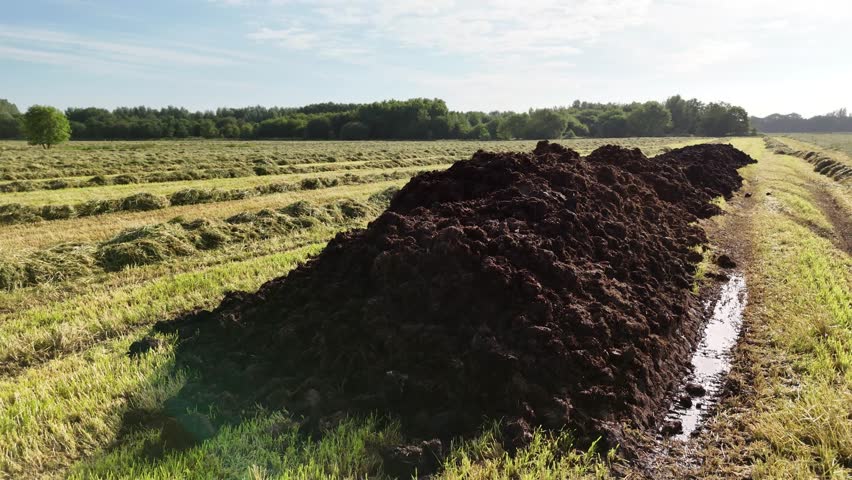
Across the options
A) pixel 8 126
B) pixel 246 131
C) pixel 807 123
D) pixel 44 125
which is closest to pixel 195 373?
pixel 44 125

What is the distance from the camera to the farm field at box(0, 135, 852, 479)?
13.4 ft

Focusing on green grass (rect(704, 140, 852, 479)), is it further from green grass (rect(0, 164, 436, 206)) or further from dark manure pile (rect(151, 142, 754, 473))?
green grass (rect(0, 164, 436, 206))

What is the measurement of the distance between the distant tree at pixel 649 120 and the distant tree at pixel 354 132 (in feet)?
206

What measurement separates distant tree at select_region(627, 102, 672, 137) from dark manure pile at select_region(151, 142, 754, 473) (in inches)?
4610

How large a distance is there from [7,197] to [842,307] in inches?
923

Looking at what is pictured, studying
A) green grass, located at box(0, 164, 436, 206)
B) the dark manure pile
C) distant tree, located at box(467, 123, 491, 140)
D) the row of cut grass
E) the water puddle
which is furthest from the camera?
distant tree, located at box(467, 123, 491, 140)

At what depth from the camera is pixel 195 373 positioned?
538 centimetres

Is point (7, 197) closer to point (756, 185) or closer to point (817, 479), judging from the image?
point (817, 479)

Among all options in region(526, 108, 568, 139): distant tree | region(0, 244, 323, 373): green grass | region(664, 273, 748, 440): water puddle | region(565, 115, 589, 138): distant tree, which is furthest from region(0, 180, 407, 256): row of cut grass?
region(565, 115, 589, 138): distant tree

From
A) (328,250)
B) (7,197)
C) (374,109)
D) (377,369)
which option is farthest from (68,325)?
(374,109)

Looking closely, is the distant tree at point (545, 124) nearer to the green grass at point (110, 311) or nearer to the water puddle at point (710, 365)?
the water puddle at point (710, 365)

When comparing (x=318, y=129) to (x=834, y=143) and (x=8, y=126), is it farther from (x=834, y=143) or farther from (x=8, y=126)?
(x=834, y=143)

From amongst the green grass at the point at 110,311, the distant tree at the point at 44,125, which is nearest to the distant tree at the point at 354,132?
the distant tree at the point at 44,125

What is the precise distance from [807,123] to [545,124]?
127 m
